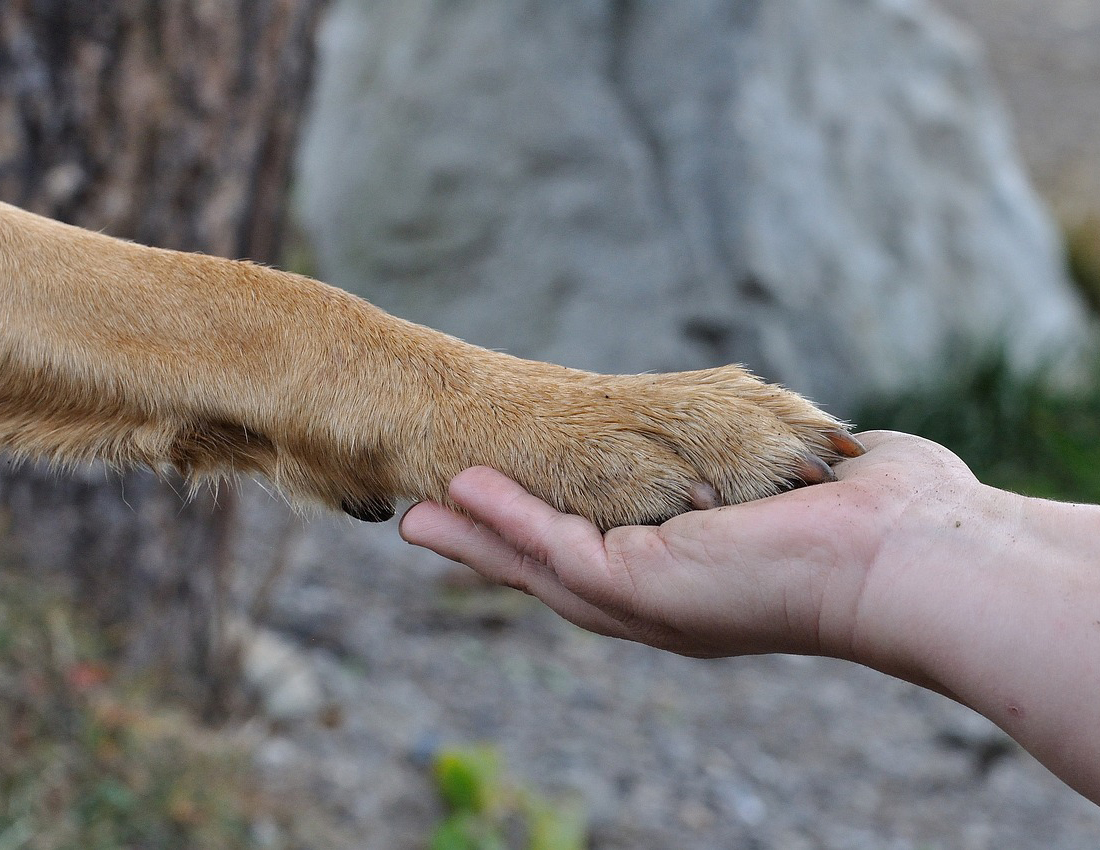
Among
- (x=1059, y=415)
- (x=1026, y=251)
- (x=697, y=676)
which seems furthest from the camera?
(x=1026, y=251)

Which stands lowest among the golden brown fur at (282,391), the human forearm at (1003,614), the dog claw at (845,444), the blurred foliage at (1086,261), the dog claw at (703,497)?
the blurred foliage at (1086,261)

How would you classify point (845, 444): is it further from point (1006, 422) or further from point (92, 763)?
point (1006, 422)

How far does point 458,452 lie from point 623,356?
15.0 feet

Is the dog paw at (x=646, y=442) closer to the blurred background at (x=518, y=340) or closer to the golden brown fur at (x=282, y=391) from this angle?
the golden brown fur at (x=282, y=391)

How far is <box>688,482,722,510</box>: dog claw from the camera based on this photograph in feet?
6.25

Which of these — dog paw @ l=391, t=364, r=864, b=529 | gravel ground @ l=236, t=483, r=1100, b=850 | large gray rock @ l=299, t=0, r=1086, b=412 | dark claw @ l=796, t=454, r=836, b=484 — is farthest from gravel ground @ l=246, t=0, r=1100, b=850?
dark claw @ l=796, t=454, r=836, b=484

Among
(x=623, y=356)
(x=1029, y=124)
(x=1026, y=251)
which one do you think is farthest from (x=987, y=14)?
(x=623, y=356)

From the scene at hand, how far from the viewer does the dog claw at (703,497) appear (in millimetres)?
1906

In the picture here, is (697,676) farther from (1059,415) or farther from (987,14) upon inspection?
(987,14)

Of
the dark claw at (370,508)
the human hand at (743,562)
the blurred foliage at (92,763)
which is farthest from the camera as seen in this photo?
the blurred foliage at (92,763)

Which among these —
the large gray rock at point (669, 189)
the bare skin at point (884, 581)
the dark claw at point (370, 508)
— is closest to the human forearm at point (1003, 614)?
the bare skin at point (884, 581)

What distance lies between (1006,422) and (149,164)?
19.1 ft

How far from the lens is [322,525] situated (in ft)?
19.5

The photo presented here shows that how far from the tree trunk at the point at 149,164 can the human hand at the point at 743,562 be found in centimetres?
204
